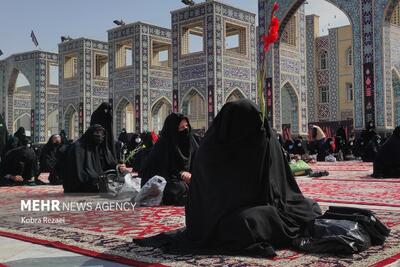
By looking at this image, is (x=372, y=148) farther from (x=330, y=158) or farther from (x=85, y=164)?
(x=85, y=164)

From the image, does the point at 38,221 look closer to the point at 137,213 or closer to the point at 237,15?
the point at 137,213

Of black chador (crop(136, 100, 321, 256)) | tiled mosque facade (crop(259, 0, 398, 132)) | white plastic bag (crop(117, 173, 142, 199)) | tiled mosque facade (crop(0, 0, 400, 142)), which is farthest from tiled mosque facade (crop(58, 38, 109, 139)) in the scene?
black chador (crop(136, 100, 321, 256))

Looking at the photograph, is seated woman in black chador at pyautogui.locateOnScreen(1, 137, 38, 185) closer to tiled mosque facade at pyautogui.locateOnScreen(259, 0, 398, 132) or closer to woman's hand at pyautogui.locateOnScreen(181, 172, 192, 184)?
woman's hand at pyautogui.locateOnScreen(181, 172, 192, 184)

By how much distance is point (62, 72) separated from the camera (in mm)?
16328

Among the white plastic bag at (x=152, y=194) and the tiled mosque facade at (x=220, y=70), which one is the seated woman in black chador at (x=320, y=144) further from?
the white plastic bag at (x=152, y=194)

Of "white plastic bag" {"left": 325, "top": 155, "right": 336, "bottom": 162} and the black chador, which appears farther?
"white plastic bag" {"left": 325, "top": 155, "right": 336, "bottom": 162}

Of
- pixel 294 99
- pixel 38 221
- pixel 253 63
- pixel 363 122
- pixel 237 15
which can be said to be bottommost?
pixel 38 221

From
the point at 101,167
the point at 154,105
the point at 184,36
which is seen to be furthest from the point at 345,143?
the point at 101,167

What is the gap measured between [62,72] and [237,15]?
6963 mm

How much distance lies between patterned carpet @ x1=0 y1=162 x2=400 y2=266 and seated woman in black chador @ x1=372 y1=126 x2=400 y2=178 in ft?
3.83

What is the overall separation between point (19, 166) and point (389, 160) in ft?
14.1

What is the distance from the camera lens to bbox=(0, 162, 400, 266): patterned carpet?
1727 millimetres

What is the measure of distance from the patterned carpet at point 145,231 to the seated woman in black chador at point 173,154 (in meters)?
0.28

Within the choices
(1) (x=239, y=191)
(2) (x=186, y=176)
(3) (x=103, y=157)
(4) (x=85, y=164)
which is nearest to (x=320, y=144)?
(3) (x=103, y=157)
